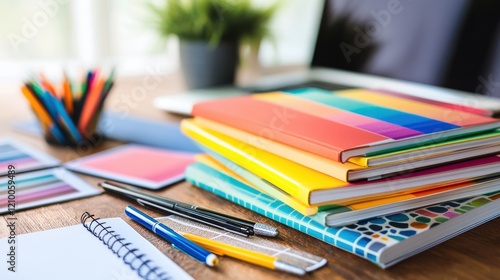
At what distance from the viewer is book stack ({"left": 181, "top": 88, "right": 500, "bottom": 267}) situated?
52 cm

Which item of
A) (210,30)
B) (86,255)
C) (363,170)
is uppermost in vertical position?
(210,30)

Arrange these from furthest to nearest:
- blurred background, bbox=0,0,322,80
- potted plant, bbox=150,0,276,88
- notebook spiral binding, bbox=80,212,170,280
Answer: blurred background, bbox=0,0,322,80 < potted plant, bbox=150,0,276,88 < notebook spiral binding, bbox=80,212,170,280

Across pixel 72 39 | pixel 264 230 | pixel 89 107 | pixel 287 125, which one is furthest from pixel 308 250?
pixel 72 39

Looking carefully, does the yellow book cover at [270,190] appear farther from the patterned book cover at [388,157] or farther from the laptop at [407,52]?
the laptop at [407,52]

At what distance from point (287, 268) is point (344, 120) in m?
0.23

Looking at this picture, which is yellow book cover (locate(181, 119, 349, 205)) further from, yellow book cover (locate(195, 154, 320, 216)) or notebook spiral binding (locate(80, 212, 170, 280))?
notebook spiral binding (locate(80, 212, 170, 280))

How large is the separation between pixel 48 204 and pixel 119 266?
0.69 feet

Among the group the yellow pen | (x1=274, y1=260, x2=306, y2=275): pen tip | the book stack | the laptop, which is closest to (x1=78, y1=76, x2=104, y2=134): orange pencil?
the laptop

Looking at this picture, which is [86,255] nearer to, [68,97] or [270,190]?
[270,190]

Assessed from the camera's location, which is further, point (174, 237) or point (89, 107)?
point (89, 107)

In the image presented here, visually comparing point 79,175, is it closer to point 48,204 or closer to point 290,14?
point 48,204

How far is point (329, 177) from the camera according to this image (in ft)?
1.77

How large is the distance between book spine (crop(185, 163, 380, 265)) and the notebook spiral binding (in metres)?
0.16

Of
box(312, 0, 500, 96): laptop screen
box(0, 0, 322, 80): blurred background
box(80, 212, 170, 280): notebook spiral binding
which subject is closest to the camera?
box(80, 212, 170, 280): notebook spiral binding
